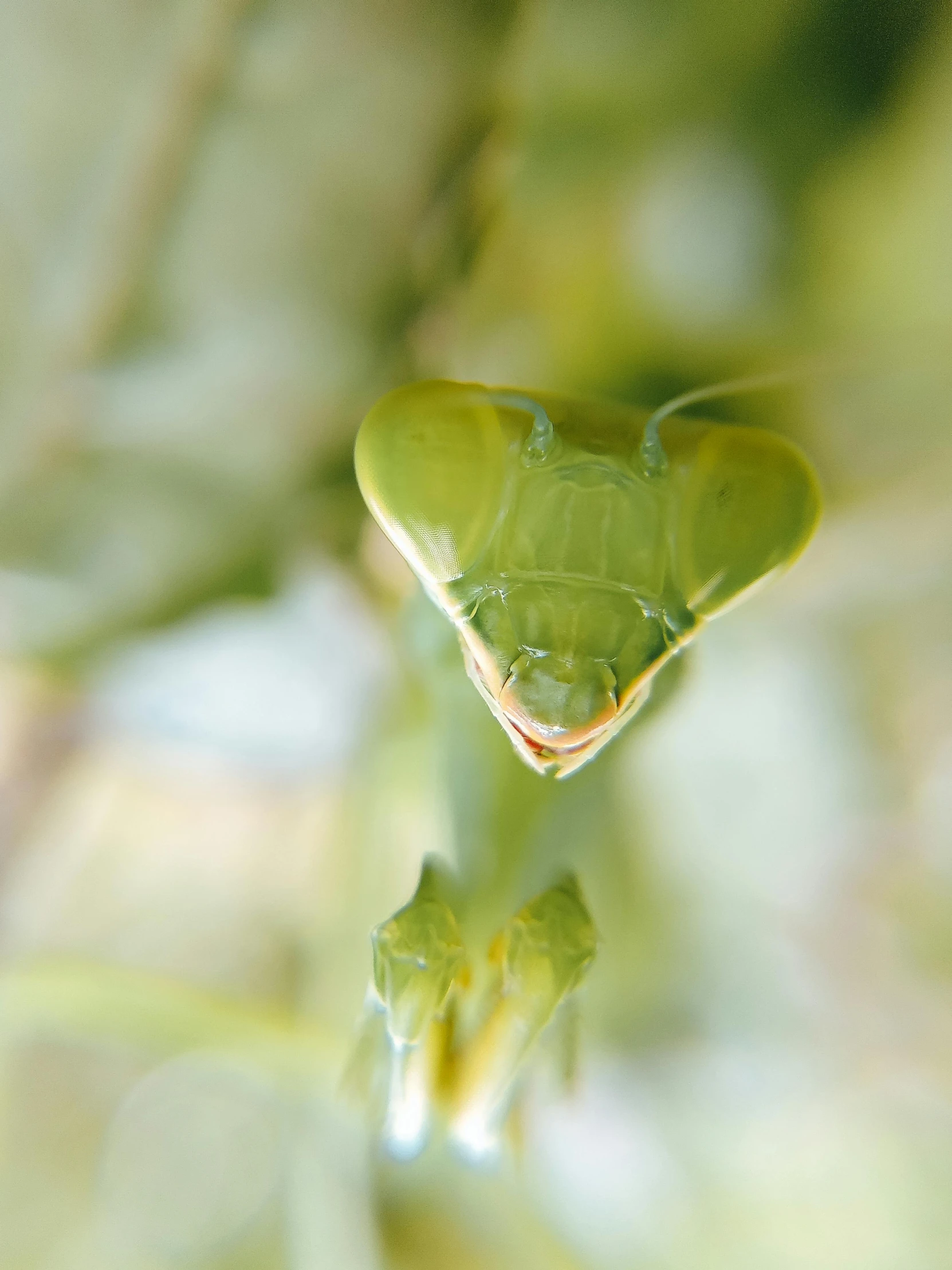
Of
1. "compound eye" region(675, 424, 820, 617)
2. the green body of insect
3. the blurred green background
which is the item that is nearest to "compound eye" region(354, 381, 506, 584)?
the green body of insect

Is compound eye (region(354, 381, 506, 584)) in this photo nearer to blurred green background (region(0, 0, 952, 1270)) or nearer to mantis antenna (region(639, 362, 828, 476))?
mantis antenna (region(639, 362, 828, 476))

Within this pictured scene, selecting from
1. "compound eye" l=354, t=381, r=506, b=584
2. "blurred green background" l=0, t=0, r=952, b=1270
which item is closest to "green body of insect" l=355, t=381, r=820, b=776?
"compound eye" l=354, t=381, r=506, b=584

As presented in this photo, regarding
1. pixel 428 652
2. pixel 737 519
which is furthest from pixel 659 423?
pixel 428 652

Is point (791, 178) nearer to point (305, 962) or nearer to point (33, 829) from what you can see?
point (305, 962)

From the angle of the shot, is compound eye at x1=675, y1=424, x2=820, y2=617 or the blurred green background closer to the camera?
compound eye at x1=675, y1=424, x2=820, y2=617

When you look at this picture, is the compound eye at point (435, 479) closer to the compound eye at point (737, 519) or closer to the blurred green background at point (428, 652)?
the compound eye at point (737, 519)

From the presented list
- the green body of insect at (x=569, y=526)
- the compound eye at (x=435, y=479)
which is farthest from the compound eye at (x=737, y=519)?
the compound eye at (x=435, y=479)

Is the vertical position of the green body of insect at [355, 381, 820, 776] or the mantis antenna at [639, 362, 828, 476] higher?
the mantis antenna at [639, 362, 828, 476]

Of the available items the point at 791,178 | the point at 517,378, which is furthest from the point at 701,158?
the point at 517,378
